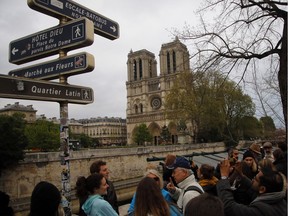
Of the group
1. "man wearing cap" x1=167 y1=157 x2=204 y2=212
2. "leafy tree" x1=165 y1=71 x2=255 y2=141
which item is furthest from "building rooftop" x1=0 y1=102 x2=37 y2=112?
"man wearing cap" x1=167 y1=157 x2=204 y2=212

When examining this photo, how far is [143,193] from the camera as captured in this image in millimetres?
2488

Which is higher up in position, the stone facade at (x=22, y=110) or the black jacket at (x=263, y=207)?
the stone facade at (x=22, y=110)

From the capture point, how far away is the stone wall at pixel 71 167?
16641 millimetres

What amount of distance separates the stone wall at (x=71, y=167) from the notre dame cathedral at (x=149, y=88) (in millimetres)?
39837

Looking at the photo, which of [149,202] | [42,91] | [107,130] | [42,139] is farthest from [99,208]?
[107,130]

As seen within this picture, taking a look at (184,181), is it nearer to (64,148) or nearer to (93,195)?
(93,195)

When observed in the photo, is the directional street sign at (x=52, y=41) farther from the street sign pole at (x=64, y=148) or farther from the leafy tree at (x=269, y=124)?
the leafy tree at (x=269, y=124)

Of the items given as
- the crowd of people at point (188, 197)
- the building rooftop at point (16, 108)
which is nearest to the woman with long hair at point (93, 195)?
the crowd of people at point (188, 197)

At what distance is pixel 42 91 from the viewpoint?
4.25m

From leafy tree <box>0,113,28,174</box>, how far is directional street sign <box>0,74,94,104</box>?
12271 millimetres

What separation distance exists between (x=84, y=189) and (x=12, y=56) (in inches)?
108

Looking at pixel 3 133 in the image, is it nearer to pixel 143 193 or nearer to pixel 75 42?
pixel 75 42

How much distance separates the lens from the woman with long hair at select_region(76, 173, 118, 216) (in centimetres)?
299

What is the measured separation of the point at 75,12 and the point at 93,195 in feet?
9.55
